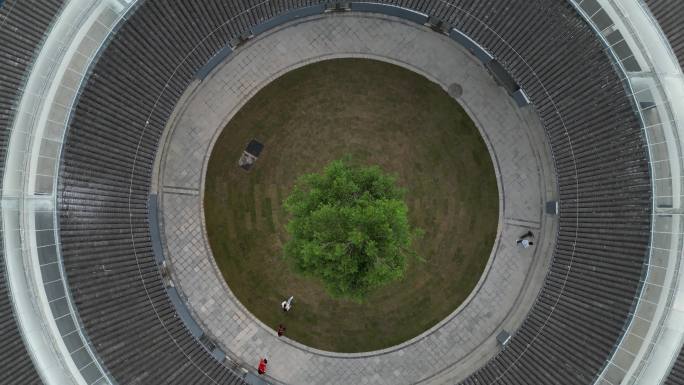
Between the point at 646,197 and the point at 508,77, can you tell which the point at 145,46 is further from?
the point at 646,197

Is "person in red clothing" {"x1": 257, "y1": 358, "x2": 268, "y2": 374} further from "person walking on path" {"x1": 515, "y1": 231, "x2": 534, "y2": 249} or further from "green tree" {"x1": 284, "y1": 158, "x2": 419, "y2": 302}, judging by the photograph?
"person walking on path" {"x1": 515, "y1": 231, "x2": 534, "y2": 249}

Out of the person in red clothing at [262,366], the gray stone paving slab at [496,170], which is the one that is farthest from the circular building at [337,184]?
the person in red clothing at [262,366]

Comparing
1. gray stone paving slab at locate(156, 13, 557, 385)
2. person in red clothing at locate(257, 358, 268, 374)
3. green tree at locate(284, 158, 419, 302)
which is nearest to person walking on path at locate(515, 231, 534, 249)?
gray stone paving slab at locate(156, 13, 557, 385)

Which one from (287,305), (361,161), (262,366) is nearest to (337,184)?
(361,161)

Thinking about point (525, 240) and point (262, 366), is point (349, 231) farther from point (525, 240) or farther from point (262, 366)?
point (525, 240)

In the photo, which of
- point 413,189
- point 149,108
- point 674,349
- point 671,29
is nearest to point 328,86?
point 413,189
